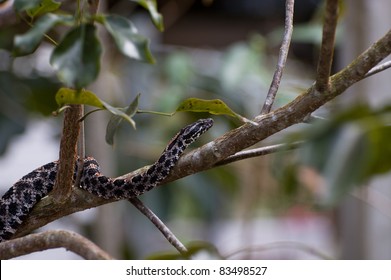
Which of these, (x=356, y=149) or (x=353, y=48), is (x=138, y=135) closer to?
(x=353, y=48)

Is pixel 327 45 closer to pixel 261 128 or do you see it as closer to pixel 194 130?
pixel 261 128

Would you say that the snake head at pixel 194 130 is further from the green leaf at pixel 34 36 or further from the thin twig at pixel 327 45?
the green leaf at pixel 34 36

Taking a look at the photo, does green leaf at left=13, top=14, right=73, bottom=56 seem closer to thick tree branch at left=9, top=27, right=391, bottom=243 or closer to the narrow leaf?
the narrow leaf

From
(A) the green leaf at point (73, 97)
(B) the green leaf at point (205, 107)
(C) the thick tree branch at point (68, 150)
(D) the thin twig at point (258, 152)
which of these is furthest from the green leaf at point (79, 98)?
(D) the thin twig at point (258, 152)

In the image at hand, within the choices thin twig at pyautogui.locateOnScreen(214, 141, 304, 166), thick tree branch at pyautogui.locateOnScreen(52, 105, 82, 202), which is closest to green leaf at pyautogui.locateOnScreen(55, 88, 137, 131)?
thick tree branch at pyautogui.locateOnScreen(52, 105, 82, 202)

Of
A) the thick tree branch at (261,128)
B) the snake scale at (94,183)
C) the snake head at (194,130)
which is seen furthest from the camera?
the snake head at (194,130)

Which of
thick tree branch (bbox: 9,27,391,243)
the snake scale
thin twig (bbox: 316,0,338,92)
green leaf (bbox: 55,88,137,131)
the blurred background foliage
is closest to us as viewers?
thin twig (bbox: 316,0,338,92)
